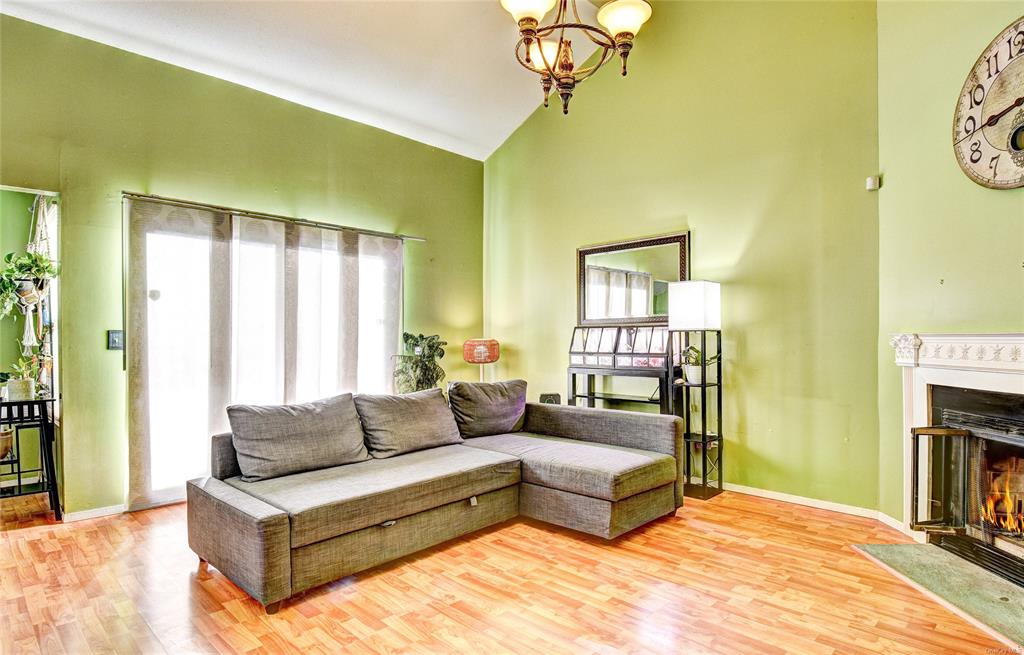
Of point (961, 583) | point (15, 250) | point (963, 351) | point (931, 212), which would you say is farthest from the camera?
point (15, 250)

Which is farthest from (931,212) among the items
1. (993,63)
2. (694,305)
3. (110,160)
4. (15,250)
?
(15,250)

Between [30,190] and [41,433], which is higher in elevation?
[30,190]

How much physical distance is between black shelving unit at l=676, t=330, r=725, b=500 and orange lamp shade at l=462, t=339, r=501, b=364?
1.81m

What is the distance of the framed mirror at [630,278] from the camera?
Result: 425cm

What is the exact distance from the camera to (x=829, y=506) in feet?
11.6

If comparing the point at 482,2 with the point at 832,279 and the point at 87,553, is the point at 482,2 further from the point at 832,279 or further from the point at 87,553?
the point at 87,553

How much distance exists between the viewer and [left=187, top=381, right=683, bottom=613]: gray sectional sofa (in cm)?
233

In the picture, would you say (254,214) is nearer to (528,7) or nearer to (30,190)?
(30,190)

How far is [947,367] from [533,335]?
320cm

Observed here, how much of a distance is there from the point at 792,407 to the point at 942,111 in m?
1.91

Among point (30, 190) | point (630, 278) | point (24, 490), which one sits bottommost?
point (24, 490)

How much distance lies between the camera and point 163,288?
3.63 meters

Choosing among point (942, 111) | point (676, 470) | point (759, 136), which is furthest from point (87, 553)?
point (942, 111)

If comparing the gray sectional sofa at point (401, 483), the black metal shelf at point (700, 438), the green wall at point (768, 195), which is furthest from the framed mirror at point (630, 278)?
the gray sectional sofa at point (401, 483)
